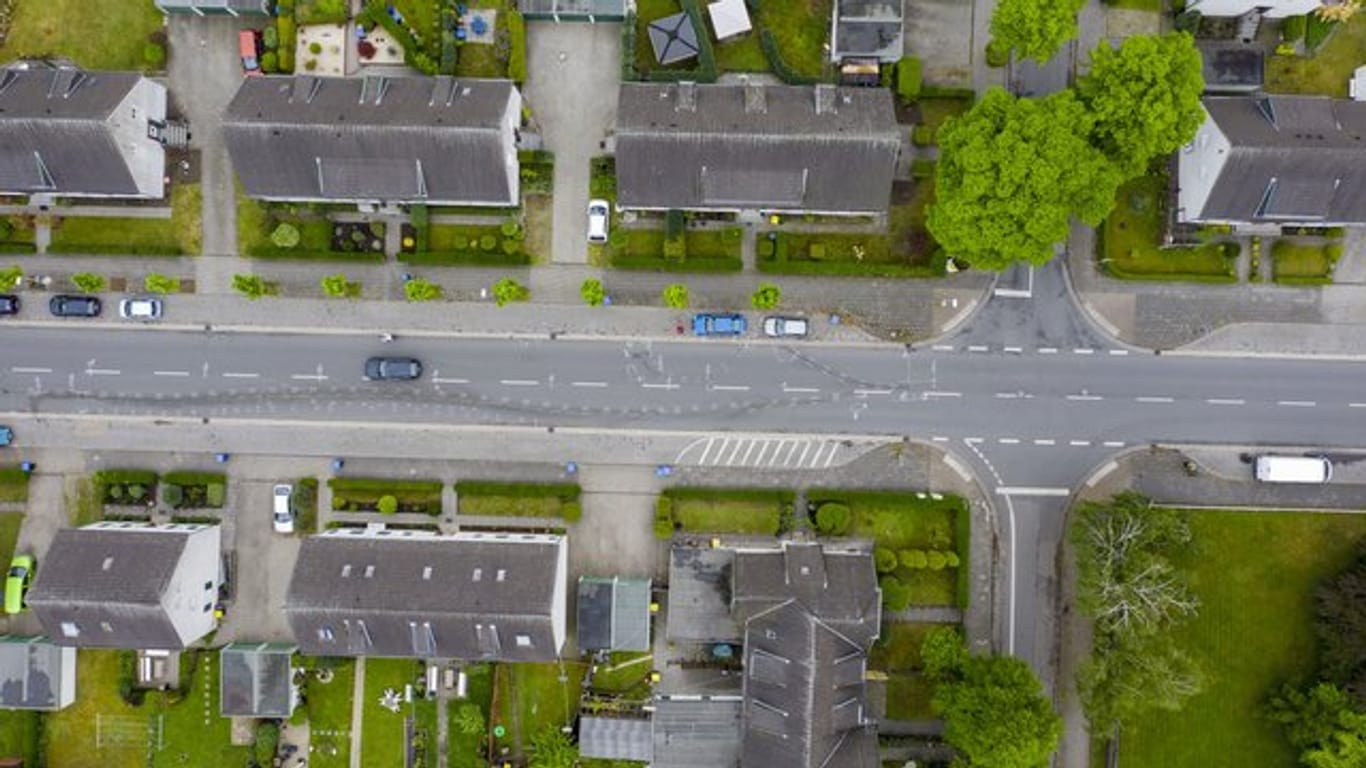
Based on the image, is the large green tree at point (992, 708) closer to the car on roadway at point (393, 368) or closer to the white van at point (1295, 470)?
the white van at point (1295, 470)

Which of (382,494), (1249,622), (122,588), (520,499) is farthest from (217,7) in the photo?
(1249,622)

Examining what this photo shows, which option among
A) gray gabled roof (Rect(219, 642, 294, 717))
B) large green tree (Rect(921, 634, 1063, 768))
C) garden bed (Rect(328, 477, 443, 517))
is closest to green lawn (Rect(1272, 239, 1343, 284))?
large green tree (Rect(921, 634, 1063, 768))

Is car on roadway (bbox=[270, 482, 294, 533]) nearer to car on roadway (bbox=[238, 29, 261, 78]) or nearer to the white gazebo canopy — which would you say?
car on roadway (bbox=[238, 29, 261, 78])

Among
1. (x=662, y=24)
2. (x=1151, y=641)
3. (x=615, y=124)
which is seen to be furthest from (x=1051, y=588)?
(x=662, y=24)

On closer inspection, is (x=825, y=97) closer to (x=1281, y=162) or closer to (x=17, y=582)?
(x=1281, y=162)

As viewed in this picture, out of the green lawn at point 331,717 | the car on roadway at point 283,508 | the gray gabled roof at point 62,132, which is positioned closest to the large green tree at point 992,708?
the green lawn at point 331,717

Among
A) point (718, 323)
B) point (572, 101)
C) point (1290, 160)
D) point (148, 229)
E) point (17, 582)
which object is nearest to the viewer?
point (1290, 160)
